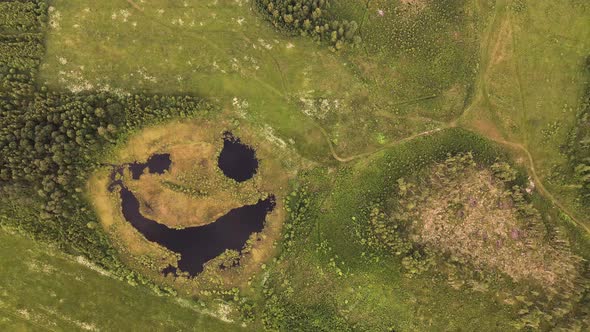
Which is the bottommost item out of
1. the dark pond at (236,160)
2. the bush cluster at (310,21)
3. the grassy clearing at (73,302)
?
the grassy clearing at (73,302)

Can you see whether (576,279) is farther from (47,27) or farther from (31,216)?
(47,27)

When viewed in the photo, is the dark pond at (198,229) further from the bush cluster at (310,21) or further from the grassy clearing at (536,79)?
the grassy clearing at (536,79)

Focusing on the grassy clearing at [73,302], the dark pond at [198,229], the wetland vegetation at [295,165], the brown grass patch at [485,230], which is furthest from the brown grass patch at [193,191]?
the brown grass patch at [485,230]

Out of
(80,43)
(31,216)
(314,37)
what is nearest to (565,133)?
(314,37)

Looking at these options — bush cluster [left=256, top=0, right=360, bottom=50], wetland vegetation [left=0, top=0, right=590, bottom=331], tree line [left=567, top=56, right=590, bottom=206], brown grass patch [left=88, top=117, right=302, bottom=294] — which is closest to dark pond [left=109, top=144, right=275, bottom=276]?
wetland vegetation [left=0, top=0, right=590, bottom=331]

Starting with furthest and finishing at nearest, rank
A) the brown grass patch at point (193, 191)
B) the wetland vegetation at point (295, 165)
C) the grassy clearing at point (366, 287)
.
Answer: the brown grass patch at point (193, 191)
the wetland vegetation at point (295, 165)
the grassy clearing at point (366, 287)

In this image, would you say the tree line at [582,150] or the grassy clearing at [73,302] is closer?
the grassy clearing at [73,302]

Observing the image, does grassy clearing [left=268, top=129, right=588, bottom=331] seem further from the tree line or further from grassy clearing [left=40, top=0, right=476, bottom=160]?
grassy clearing [left=40, top=0, right=476, bottom=160]
